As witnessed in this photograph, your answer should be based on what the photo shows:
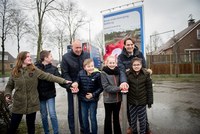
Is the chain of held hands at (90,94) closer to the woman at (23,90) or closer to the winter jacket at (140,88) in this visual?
the woman at (23,90)

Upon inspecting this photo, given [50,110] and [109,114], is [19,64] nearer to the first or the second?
[50,110]

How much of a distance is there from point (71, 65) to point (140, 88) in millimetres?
1591

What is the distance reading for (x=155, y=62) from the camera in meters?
21.3

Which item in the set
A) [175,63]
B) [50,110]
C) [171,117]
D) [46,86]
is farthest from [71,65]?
[175,63]

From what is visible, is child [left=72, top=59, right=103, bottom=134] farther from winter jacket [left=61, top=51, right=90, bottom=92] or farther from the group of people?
winter jacket [left=61, top=51, right=90, bottom=92]

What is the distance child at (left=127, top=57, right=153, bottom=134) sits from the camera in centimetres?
406

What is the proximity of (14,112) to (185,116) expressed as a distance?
15.1 ft

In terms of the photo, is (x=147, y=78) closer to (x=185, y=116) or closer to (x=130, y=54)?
(x=130, y=54)

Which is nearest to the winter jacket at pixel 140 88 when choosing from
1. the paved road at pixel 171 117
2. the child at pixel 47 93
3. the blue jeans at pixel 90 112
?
the blue jeans at pixel 90 112

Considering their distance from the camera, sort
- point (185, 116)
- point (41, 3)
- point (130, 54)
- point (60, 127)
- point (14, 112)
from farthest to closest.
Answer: point (41, 3) < point (185, 116) < point (60, 127) < point (130, 54) < point (14, 112)

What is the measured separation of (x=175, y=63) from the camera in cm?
1955

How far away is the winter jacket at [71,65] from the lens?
4527 mm

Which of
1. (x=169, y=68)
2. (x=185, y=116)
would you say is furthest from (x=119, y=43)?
(x=169, y=68)

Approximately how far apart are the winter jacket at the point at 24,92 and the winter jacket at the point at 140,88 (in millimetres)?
1894
